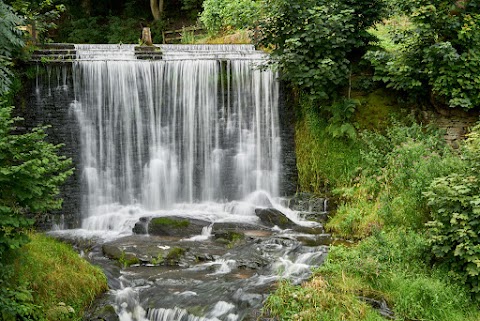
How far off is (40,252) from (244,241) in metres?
3.77

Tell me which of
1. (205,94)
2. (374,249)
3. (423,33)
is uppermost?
(423,33)

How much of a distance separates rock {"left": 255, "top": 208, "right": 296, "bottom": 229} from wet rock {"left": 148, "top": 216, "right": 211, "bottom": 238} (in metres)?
1.22

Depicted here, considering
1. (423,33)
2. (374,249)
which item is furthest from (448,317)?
(423,33)

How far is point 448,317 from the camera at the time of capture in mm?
5988

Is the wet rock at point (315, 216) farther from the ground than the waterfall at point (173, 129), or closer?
closer

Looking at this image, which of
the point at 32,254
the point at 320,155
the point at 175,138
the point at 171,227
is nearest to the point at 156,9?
the point at 175,138

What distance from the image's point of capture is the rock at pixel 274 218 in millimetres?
10023

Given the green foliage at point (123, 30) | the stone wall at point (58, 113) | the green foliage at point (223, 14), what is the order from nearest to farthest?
Answer: the stone wall at point (58, 113) < the green foliage at point (223, 14) < the green foliage at point (123, 30)

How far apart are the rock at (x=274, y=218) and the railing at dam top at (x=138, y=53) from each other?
163 inches

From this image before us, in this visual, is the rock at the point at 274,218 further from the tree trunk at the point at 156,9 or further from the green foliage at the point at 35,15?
the tree trunk at the point at 156,9

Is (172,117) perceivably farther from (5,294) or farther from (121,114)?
(5,294)

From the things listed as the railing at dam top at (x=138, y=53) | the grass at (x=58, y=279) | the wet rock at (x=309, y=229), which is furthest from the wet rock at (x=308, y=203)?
the grass at (x=58, y=279)

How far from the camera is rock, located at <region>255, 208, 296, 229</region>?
395 inches

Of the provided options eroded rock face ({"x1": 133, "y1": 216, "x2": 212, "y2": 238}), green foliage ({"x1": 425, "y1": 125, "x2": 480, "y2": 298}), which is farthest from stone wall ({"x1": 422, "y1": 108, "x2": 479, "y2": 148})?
eroded rock face ({"x1": 133, "y1": 216, "x2": 212, "y2": 238})
